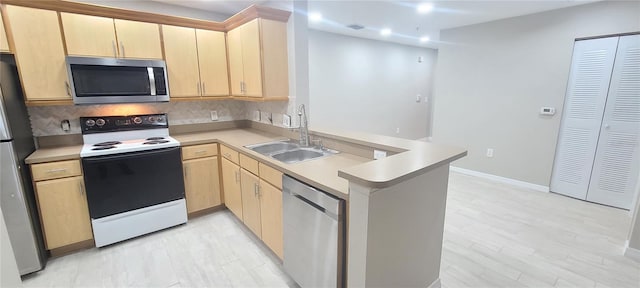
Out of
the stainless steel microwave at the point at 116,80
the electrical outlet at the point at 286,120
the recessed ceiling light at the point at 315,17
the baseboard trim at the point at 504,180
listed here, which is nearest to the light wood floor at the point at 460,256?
the baseboard trim at the point at 504,180

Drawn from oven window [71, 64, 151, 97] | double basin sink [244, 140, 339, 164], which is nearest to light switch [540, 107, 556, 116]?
double basin sink [244, 140, 339, 164]

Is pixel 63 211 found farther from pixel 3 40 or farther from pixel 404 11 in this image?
pixel 404 11

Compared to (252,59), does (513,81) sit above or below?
below

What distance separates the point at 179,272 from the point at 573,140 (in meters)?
4.59

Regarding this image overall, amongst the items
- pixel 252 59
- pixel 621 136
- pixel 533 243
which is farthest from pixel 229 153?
pixel 621 136

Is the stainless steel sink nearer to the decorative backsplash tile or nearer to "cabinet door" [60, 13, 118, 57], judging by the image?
the decorative backsplash tile

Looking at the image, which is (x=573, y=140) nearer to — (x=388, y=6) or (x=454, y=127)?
(x=454, y=127)

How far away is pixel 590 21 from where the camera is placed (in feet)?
10.4

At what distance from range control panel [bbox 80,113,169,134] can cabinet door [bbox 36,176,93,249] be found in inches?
23.1

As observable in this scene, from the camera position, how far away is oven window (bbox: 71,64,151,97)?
2.39m

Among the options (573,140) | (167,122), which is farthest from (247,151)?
(573,140)

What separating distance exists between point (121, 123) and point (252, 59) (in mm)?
1475

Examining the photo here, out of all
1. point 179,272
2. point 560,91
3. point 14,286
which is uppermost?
point 560,91

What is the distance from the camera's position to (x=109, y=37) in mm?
2518
